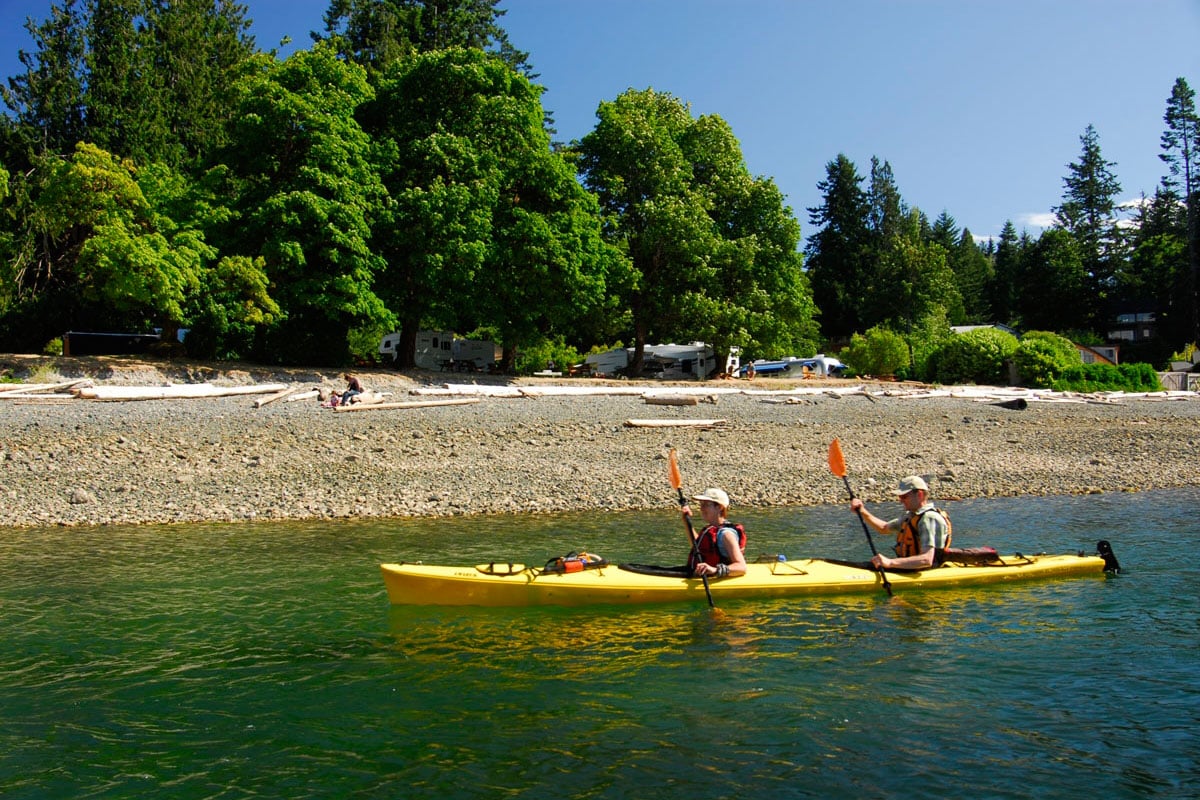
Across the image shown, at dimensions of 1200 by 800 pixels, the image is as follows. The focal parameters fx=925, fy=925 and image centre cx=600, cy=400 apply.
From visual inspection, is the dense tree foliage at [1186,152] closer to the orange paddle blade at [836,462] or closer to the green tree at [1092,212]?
the green tree at [1092,212]

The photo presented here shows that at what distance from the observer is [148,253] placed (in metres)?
26.8

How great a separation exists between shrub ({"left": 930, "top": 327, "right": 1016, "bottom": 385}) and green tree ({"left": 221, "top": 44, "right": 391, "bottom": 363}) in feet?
79.5

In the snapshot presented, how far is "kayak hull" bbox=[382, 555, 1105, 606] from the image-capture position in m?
9.54

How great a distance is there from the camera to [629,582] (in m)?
9.73

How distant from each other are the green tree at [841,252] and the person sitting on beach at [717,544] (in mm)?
59220

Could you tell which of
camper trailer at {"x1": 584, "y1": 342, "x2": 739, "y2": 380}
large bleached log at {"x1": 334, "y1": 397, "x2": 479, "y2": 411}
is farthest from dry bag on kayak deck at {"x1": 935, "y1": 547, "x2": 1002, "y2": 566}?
camper trailer at {"x1": 584, "y1": 342, "x2": 739, "y2": 380}

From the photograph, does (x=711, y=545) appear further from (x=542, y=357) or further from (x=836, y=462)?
(x=542, y=357)

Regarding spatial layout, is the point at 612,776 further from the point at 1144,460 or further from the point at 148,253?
the point at 148,253

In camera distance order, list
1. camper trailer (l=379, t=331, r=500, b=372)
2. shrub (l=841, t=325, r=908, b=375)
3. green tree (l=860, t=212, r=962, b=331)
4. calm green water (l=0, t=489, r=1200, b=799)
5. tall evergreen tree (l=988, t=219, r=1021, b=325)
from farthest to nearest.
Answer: tall evergreen tree (l=988, t=219, r=1021, b=325)
green tree (l=860, t=212, r=962, b=331)
shrub (l=841, t=325, r=908, b=375)
camper trailer (l=379, t=331, r=500, b=372)
calm green water (l=0, t=489, r=1200, b=799)

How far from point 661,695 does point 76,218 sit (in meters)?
28.1

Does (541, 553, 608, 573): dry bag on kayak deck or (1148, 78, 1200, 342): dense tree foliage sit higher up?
(1148, 78, 1200, 342): dense tree foliage

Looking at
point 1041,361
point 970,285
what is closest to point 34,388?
point 1041,361

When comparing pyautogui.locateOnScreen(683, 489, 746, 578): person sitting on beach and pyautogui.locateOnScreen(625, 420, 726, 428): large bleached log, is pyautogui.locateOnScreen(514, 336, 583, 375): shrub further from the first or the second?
pyautogui.locateOnScreen(683, 489, 746, 578): person sitting on beach

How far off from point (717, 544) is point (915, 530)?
239 cm
